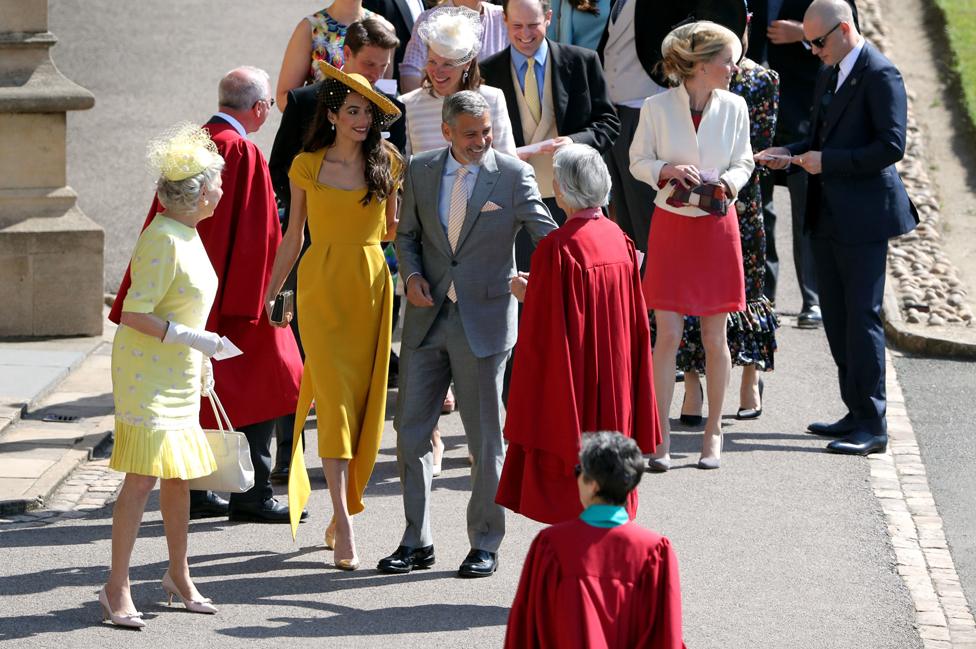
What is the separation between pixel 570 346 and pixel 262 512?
2100 millimetres

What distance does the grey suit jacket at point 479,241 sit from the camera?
6.65m

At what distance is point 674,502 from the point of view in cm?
789

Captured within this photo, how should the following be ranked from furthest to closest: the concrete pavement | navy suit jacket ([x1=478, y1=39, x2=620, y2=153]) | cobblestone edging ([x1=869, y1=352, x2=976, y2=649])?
1. navy suit jacket ([x1=478, y1=39, x2=620, y2=153])
2. cobblestone edging ([x1=869, y1=352, x2=976, y2=649])
3. the concrete pavement

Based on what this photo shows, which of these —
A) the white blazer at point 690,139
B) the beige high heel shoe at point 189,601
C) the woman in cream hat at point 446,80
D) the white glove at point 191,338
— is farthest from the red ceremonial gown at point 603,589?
the white blazer at point 690,139

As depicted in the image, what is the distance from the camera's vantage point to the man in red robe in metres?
7.18

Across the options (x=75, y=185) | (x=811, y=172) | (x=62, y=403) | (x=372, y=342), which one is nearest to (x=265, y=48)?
(x=75, y=185)

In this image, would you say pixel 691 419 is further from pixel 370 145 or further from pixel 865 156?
pixel 370 145

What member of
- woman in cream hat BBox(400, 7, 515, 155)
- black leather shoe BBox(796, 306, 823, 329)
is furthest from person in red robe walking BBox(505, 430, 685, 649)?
black leather shoe BBox(796, 306, 823, 329)

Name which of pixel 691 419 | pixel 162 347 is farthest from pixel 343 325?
pixel 691 419

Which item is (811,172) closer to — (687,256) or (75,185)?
(687,256)

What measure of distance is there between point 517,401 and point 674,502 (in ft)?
6.48

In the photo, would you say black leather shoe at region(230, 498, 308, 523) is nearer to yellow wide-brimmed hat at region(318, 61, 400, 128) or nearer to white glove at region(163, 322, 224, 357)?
white glove at region(163, 322, 224, 357)

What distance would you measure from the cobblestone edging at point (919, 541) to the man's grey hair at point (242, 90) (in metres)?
3.47

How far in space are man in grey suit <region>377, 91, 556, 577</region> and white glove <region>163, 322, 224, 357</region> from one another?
105 centimetres
